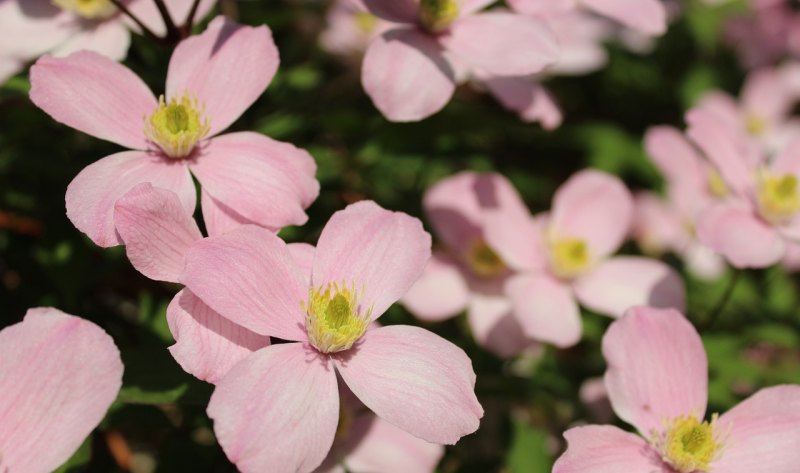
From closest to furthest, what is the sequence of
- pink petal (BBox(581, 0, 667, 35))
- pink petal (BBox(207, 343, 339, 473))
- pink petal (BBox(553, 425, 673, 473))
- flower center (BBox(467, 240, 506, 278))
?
pink petal (BBox(207, 343, 339, 473)), pink petal (BBox(553, 425, 673, 473)), pink petal (BBox(581, 0, 667, 35)), flower center (BBox(467, 240, 506, 278))

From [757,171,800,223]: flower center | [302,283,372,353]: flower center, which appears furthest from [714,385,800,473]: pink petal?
[302,283,372,353]: flower center

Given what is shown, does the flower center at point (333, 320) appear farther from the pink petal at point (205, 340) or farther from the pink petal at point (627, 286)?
the pink petal at point (627, 286)

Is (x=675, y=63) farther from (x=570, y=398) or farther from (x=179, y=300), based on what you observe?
(x=179, y=300)

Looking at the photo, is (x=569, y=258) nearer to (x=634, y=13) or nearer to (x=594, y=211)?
(x=594, y=211)

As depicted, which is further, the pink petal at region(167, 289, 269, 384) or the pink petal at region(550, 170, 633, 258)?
the pink petal at region(550, 170, 633, 258)

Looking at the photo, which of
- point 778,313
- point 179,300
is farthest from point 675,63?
point 179,300

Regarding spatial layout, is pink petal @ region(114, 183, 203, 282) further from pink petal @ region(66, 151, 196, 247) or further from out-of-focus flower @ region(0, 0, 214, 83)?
out-of-focus flower @ region(0, 0, 214, 83)
